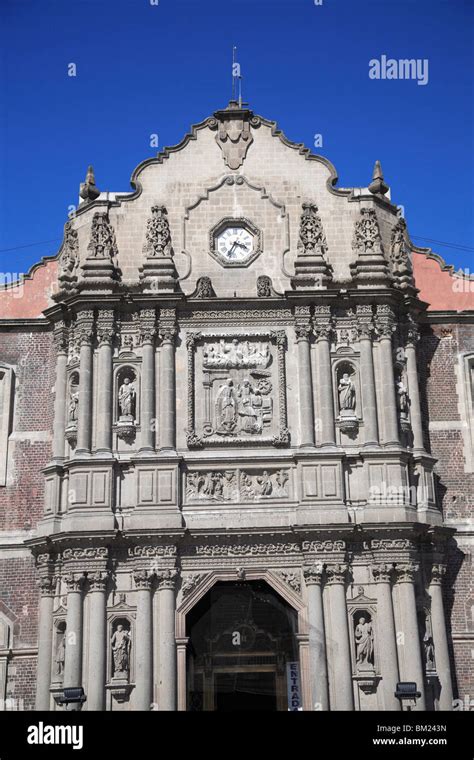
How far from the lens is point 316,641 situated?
23.2 m

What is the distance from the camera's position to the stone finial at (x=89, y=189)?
1077 inches

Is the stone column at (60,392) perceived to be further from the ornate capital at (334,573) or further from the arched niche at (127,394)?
the ornate capital at (334,573)

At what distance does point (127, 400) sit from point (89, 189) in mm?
6193

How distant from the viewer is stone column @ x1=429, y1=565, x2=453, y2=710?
2355 centimetres

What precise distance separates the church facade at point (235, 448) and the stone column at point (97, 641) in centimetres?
5

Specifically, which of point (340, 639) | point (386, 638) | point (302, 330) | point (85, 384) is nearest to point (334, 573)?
point (340, 639)

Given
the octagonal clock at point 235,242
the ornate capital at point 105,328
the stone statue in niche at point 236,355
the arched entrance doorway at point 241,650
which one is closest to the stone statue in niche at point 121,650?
the arched entrance doorway at point 241,650

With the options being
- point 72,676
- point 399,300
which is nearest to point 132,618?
point 72,676

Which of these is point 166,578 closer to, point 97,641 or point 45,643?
point 97,641

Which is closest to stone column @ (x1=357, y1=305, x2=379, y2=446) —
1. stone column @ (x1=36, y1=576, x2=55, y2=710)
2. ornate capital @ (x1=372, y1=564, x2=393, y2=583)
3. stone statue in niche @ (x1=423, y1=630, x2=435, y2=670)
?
ornate capital @ (x1=372, y1=564, x2=393, y2=583)

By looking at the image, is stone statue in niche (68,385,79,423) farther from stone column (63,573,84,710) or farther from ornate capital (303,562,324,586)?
ornate capital (303,562,324,586)

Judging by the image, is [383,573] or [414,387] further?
[414,387]

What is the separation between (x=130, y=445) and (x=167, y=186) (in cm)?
729

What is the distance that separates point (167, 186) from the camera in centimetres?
2730
